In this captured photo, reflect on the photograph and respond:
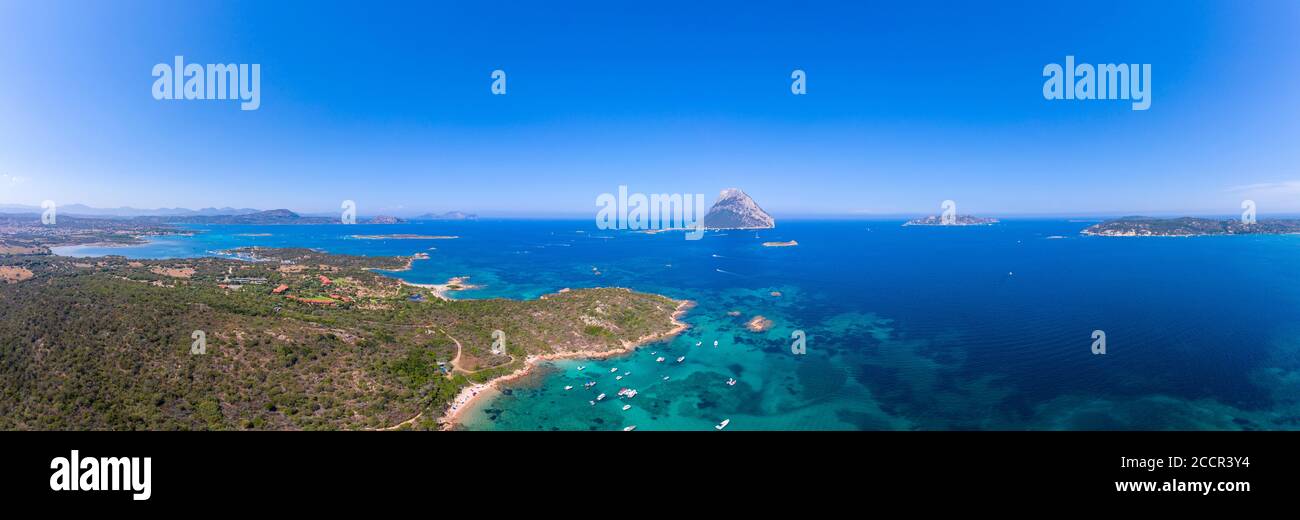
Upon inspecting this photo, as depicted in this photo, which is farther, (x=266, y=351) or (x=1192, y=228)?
(x=1192, y=228)

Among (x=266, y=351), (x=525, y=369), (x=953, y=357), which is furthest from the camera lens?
(x=953, y=357)

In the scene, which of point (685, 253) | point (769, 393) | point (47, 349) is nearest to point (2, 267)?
point (47, 349)

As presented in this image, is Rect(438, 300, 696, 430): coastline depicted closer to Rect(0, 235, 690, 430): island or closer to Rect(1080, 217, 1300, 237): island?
Rect(0, 235, 690, 430): island

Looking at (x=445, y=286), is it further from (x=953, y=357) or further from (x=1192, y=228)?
(x=1192, y=228)

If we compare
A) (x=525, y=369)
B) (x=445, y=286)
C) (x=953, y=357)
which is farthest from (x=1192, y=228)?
(x=445, y=286)

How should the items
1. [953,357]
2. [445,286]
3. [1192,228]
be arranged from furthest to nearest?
[1192,228], [445,286], [953,357]

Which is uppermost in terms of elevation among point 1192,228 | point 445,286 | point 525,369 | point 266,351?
point 1192,228

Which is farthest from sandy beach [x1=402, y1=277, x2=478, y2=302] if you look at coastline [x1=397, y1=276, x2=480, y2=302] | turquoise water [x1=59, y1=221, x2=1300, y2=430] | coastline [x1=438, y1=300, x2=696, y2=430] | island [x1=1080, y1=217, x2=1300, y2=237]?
island [x1=1080, y1=217, x2=1300, y2=237]
